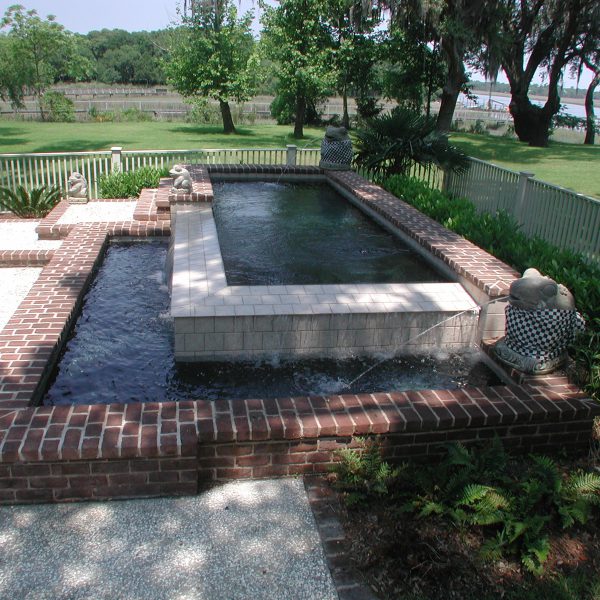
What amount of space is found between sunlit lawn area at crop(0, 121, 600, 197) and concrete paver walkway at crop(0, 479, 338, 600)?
1540cm

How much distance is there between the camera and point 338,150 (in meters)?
11.7

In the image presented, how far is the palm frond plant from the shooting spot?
11184mm

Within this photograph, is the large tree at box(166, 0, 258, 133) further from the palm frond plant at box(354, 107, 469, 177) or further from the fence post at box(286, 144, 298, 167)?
the palm frond plant at box(354, 107, 469, 177)

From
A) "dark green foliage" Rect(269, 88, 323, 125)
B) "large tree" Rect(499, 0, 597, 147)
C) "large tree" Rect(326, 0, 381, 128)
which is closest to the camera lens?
"large tree" Rect(326, 0, 381, 128)

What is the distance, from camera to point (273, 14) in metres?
23.3

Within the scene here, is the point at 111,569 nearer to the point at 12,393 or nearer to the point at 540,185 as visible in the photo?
the point at 12,393

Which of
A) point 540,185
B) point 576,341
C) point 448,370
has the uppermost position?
point 540,185

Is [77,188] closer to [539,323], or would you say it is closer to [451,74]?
[539,323]

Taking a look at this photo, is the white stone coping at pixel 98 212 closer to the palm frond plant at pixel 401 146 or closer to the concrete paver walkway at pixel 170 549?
the palm frond plant at pixel 401 146

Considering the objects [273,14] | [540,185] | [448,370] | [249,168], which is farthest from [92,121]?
[448,370]

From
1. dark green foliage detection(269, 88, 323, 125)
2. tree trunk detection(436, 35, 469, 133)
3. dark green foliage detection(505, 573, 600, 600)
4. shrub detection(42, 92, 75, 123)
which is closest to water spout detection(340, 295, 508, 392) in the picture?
dark green foliage detection(505, 573, 600, 600)

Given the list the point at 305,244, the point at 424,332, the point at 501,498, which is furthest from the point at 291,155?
the point at 501,498

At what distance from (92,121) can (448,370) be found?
3208 centimetres

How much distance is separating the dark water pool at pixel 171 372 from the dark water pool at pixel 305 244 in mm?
1222
